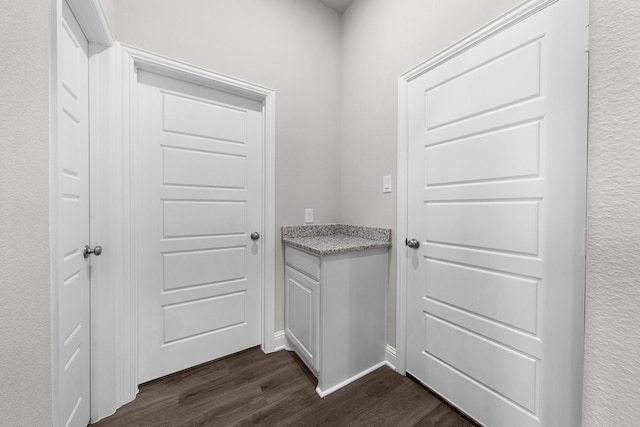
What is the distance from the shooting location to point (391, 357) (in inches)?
68.4

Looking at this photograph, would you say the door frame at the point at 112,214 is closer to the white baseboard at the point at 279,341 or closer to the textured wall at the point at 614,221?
the white baseboard at the point at 279,341

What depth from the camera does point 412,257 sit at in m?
1.62

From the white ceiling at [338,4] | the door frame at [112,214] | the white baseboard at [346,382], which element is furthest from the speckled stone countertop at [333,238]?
the white ceiling at [338,4]

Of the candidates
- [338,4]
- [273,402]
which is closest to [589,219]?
[273,402]

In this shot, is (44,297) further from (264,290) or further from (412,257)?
(412,257)

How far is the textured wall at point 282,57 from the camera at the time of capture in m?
1.52

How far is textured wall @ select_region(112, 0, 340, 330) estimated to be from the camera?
1520 millimetres

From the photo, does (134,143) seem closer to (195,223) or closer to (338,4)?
(195,223)

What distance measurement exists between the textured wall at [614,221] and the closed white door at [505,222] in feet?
2.21

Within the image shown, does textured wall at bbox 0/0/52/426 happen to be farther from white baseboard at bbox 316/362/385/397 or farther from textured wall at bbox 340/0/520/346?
textured wall at bbox 340/0/520/346

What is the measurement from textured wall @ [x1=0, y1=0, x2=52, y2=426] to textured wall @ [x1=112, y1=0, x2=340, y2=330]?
973mm

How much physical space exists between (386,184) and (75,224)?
5.92 ft

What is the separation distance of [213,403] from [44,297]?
1122mm

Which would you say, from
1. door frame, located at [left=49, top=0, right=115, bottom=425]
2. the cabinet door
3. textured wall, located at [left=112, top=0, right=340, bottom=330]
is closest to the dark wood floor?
the cabinet door
